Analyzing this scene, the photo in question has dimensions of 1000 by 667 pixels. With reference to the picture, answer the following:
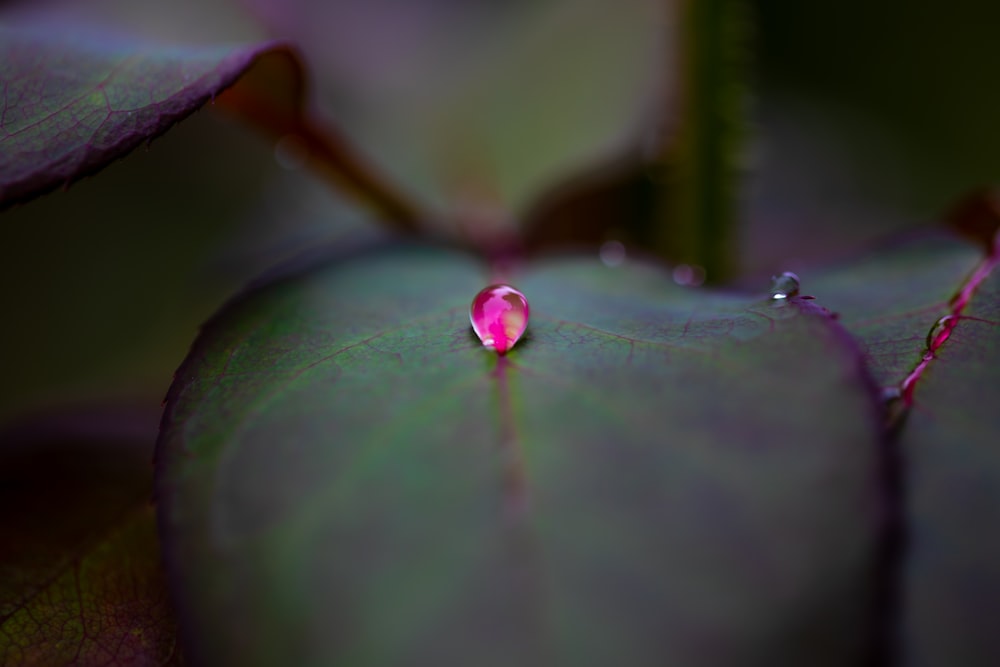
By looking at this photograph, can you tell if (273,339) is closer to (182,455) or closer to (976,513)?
(182,455)

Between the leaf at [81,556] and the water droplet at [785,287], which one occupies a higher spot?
the water droplet at [785,287]

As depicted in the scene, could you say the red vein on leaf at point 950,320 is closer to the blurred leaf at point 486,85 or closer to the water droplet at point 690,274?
the water droplet at point 690,274

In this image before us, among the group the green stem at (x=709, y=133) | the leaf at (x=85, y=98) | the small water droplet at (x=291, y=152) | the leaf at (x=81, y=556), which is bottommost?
the leaf at (x=81, y=556)

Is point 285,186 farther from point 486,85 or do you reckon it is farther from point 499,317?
point 499,317

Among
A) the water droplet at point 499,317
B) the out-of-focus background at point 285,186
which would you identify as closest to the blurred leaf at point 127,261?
the out-of-focus background at point 285,186

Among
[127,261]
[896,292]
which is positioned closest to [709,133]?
[896,292]

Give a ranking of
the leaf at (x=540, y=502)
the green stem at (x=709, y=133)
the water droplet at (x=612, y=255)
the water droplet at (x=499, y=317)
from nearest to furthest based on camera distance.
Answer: the leaf at (x=540, y=502), the water droplet at (x=499, y=317), the water droplet at (x=612, y=255), the green stem at (x=709, y=133)

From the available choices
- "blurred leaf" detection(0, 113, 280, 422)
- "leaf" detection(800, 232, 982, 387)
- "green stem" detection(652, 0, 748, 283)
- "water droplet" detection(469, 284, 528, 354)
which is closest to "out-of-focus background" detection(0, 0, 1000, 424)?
"blurred leaf" detection(0, 113, 280, 422)
